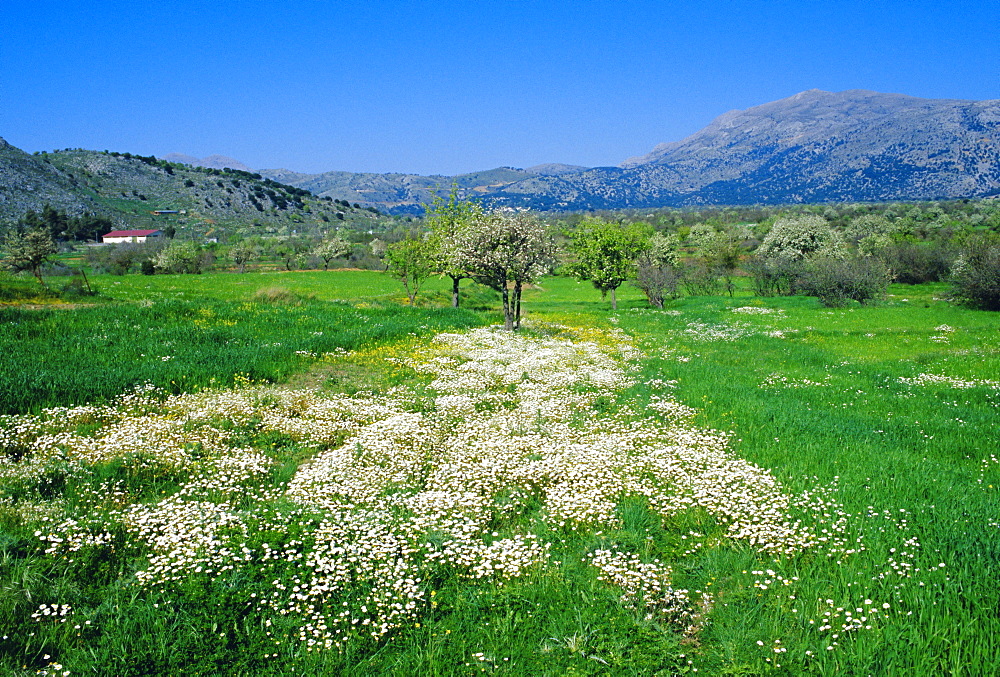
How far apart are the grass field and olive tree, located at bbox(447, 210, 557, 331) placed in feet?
36.2

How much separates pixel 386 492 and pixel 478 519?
175 centimetres

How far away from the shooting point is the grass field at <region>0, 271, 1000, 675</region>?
17.3 ft

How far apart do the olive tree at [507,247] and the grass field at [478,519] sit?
36.2 feet

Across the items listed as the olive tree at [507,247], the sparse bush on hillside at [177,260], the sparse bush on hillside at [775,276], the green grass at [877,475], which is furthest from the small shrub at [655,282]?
the sparse bush on hillside at [177,260]

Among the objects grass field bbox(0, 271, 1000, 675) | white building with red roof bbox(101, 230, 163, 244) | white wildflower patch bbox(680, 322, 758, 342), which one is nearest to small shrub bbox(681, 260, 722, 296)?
white wildflower patch bbox(680, 322, 758, 342)

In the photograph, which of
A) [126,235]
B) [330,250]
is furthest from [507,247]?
[126,235]

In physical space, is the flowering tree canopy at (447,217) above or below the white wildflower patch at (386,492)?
above

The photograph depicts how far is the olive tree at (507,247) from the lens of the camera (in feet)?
85.0

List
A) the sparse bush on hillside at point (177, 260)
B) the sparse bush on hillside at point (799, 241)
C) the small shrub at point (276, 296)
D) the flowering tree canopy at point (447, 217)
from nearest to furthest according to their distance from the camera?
the flowering tree canopy at point (447, 217) → the small shrub at point (276, 296) → the sparse bush on hillside at point (799, 241) → the sparse bush on hillside at point (177, 260)

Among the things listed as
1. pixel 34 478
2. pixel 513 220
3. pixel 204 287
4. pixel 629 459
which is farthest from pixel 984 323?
pixel 204 287

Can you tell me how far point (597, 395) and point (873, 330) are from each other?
74.1 feet

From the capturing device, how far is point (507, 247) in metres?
26.0

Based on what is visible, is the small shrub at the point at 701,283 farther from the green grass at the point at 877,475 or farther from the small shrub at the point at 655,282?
the green grass at the point at 877,475

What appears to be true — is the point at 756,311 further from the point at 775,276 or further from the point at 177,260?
the point at 177,260
